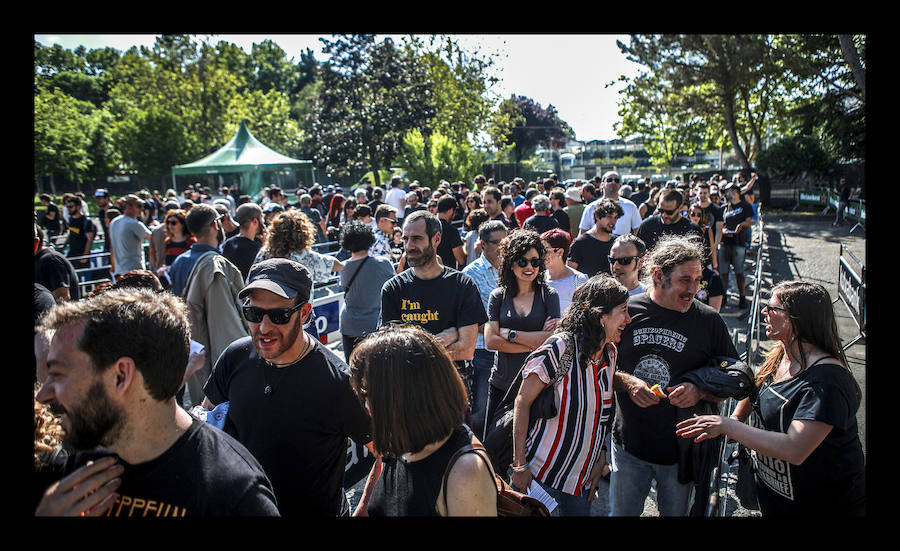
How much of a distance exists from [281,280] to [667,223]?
5272mm

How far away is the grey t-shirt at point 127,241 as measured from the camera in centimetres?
777

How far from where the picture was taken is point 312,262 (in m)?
4.96

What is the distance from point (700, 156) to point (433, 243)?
260 ft

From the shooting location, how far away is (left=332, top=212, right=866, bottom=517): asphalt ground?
4.14 meters

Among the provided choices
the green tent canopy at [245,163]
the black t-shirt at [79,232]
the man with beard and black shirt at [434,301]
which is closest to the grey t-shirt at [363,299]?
the man with beard and black shirt at [434,301]

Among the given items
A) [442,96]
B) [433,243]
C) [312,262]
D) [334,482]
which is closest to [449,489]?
[334,482]

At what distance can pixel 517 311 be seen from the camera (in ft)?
12.2

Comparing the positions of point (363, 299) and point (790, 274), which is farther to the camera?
point (790, 274)

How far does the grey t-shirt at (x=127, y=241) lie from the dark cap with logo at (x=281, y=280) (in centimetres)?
625

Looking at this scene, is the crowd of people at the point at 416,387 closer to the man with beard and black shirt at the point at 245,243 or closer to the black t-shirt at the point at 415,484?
the black t-shirt at the point at 415,484

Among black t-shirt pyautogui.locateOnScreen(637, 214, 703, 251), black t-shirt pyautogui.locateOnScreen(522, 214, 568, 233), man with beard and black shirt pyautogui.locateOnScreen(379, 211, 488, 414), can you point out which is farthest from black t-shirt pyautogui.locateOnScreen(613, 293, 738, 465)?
black t-shirt pyautogui.locateOnScreen(522, 214, 568, 233)

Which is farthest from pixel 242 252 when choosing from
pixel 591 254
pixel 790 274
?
pixel 790 274

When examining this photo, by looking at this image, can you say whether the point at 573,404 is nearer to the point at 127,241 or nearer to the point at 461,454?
the point at 461,454
